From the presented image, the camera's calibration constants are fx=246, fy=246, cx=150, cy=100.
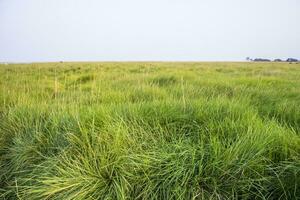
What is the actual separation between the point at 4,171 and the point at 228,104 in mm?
2427

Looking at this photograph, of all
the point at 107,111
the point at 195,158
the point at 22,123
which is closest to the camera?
the point at 195,158

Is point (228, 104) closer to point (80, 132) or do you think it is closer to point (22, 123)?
point (80, 132)

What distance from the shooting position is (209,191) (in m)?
1.66

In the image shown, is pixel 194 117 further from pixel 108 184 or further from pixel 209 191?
pixel 108 184

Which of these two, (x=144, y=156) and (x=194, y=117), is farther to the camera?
(x=194, y=117)

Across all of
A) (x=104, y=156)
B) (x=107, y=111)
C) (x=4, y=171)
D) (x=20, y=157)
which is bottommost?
(x=4, y=171)

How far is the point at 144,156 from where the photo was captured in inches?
70.8

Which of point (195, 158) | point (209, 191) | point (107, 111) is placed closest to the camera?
point (209, 191)

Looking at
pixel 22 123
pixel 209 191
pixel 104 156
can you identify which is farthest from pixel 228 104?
pixel 22 123

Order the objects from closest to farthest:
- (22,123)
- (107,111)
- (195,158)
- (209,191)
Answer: (209,191)
(195,158)
(107,111)
(22,123)

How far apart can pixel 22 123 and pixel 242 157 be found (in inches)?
91.0

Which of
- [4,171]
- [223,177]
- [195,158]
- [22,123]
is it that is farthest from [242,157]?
[22,123]

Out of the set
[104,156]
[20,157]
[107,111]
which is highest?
[107,111]

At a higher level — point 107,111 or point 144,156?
point 107,111
